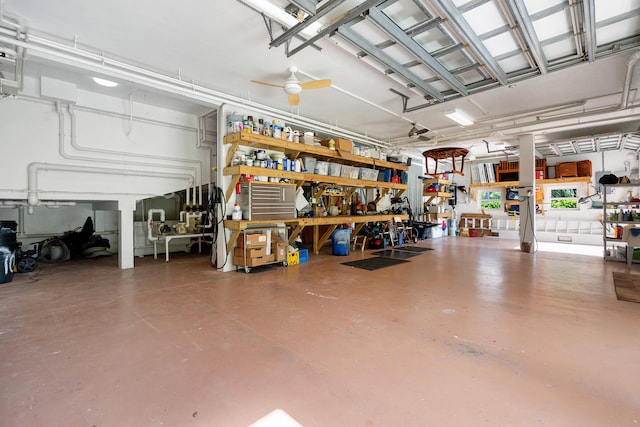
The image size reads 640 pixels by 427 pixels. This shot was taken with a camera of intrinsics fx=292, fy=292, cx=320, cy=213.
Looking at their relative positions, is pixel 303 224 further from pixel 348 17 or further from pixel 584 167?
pixel 584 167

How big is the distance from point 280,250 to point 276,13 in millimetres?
3564

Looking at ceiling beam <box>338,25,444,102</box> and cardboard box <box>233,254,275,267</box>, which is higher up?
ceiling beam <box>338,25,444,102</box>

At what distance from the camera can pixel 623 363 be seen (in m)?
2.03

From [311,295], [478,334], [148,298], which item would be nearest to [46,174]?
[148,298]

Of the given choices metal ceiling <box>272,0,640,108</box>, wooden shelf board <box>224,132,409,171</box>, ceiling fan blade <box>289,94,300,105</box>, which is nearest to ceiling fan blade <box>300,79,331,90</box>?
ceiling fan blade <box>289,94,300,105</box>

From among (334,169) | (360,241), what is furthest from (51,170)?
(360,241)

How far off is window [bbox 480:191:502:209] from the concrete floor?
8269 mm

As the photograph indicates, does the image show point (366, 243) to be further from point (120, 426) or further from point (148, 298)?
point (120, 426)

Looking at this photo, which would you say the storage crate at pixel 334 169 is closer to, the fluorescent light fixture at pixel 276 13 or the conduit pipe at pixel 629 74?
the fluorescent light fixture at pixel 276 13

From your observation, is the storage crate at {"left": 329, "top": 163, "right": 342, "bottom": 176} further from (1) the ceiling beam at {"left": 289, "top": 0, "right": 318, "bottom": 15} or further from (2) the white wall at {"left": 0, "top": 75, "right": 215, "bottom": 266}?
(1) the ceiling beam at {"left": 289, "top": 0, "right": 318, "bottom": 15}

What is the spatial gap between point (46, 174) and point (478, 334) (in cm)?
619

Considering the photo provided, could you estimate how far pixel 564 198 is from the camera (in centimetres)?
1007

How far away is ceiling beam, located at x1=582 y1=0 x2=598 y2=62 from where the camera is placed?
279 centimetres

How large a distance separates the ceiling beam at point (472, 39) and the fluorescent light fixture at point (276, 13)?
48.5 inches
